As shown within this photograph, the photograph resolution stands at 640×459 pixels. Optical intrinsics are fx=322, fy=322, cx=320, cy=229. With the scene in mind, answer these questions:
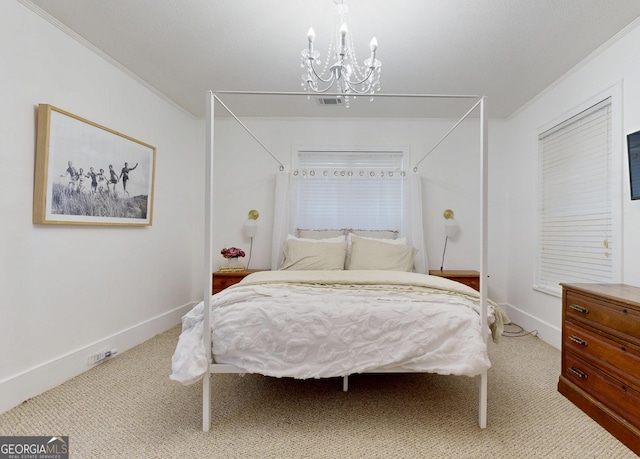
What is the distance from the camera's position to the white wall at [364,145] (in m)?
3.92

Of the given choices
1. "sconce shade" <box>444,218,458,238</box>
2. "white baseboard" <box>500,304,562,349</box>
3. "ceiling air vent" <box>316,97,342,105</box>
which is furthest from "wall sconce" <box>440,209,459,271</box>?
"ceiling air vent" <box>316,97,342,105</box>

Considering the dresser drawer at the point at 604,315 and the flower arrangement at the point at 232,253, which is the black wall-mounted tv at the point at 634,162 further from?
the flower arrangement at the point at 232,253

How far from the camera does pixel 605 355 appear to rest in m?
1.80

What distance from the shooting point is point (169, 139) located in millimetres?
3518

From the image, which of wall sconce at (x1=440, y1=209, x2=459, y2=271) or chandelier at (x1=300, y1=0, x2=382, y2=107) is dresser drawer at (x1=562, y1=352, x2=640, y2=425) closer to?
wall sconce at (x1=440, y1=209, x2=459, y2=271)

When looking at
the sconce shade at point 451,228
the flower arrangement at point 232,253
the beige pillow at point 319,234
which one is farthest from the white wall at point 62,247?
the sconce shade at point 451,228

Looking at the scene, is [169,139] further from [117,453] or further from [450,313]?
[450,313]

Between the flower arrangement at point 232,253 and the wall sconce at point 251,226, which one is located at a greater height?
the wall sconce at point 251,226

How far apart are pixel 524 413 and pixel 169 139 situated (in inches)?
152

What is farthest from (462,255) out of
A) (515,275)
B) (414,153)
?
(414,153)

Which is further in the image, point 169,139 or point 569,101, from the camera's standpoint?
point 169,139

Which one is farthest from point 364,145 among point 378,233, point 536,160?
point 536,160

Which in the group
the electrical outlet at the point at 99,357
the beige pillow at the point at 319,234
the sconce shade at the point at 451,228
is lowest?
the electrical outlet at the point at 99,357

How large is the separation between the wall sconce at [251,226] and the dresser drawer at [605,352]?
3025 millimetres
